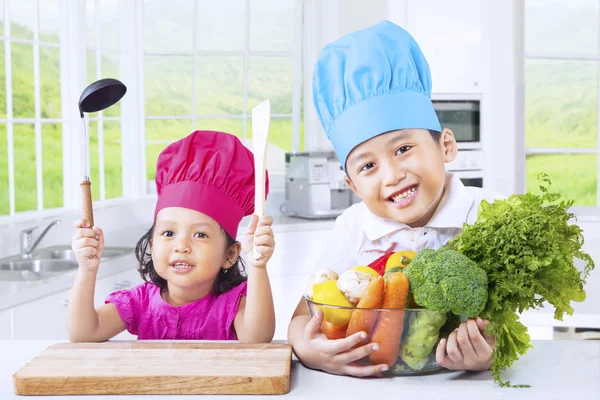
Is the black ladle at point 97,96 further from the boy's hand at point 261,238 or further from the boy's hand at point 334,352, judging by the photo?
the boy's hand at point 334,352

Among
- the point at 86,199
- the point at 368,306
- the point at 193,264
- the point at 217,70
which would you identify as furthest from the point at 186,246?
the point at 217,70

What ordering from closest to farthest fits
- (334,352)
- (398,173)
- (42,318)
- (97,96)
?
(334,352)
(97,96)
(398,173)
(42,318)

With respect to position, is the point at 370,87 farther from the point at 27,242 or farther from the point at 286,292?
the point at 286,292

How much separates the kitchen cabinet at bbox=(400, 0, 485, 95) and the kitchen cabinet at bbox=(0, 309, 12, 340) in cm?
273

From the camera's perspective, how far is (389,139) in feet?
4.12

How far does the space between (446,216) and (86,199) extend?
0.60 meters

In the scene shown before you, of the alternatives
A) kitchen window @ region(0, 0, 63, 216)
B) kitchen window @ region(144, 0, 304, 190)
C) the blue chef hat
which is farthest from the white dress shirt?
kitchen window @ region(0, 0, 63, 216)

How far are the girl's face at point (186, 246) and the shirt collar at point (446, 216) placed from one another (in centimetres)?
28

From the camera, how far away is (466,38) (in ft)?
13.7

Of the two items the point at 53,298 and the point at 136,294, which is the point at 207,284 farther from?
the point at 53,298

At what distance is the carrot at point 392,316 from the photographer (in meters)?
0.94

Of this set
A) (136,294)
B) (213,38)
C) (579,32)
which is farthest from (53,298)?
(579,32)

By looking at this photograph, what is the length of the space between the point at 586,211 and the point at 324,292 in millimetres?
3088

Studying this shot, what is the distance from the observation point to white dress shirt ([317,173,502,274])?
1.33m
